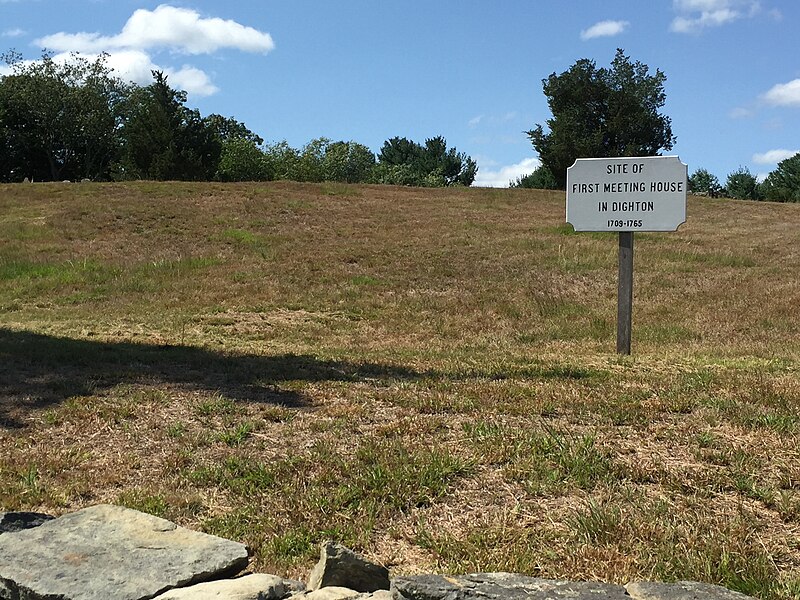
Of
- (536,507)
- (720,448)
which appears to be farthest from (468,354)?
(536,507)

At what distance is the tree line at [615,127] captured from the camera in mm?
56969

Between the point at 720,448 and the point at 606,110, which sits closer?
the point at 720,448

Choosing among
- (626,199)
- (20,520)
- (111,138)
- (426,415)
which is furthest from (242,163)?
(20,520)

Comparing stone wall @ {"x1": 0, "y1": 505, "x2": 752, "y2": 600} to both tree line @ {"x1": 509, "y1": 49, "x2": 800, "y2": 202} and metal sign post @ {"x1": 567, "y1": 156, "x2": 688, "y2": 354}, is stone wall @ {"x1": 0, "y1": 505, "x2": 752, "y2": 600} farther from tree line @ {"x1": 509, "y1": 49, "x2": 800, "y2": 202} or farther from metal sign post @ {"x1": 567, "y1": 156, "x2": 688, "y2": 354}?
tree line @ {"x1": 509, "y1": 49, "x2": 800, "y2": 202}

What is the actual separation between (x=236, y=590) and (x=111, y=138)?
66.9 m

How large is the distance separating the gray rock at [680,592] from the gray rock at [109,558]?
1554 mm

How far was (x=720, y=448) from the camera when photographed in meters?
4.47

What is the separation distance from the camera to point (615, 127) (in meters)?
57.7

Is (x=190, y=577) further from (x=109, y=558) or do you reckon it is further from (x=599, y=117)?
(x=599, y=117)

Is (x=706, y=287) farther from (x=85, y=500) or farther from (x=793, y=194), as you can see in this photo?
(x=793, y=194)

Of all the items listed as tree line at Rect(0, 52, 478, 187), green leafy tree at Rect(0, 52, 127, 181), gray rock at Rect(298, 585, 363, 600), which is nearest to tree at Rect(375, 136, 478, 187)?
tree line at Rect(0, 52, 478, 187)

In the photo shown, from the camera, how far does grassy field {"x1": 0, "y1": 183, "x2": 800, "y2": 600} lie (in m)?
3.50

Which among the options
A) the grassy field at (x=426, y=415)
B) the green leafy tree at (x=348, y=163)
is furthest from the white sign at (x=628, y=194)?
the green leafy tree at (x=348, y=163)

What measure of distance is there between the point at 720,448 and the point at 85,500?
12.2 ft
